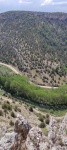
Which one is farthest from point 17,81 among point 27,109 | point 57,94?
point 27,109

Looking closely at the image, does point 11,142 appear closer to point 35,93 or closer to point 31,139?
point 31,139

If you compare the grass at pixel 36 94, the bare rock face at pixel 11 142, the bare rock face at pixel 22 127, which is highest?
the bare rock face at pixel 22 127

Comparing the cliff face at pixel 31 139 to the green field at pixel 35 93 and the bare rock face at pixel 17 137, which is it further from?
the green field at pixel 35 93

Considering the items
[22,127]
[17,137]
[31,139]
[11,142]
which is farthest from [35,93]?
[11,142]

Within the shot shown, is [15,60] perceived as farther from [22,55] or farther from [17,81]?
[17,81]

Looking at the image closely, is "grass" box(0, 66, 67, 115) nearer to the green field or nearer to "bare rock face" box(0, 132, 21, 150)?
the green field

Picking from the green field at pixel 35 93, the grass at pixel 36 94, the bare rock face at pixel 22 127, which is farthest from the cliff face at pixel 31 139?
the green field at pixel 35 93
